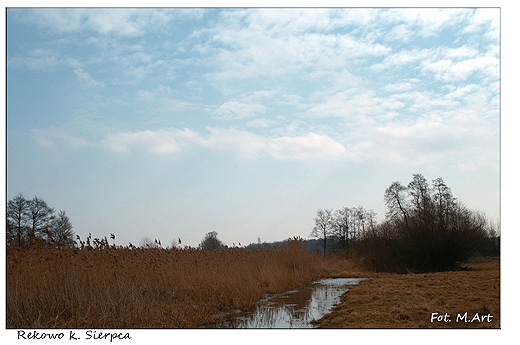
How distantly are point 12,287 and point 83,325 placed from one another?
1553 millimetres

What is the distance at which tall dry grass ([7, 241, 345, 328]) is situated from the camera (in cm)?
700

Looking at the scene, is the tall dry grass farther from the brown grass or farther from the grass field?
the brown grass

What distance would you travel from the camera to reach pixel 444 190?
36.3m

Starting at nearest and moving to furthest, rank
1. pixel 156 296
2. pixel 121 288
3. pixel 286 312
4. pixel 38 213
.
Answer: pixel 121 288 < pixel 286 312 < pixel 156 296 < pixel 38 213

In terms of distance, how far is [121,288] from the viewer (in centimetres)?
833

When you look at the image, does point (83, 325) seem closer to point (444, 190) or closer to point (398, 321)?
point (398, 321)

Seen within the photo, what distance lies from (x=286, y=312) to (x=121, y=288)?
10.9ft

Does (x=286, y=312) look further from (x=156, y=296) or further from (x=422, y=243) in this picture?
(x=422, y=243)

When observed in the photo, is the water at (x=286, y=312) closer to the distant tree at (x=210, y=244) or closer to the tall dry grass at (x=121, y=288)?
the tall dry grass at (x=121, y=288)

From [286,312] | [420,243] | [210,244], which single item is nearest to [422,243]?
[420,243]

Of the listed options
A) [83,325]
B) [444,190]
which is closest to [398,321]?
[83,325]

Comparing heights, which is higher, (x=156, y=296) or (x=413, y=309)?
(x=413, y=309)

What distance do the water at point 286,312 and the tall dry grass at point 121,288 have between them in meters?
0.37

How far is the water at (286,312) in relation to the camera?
8094mm
